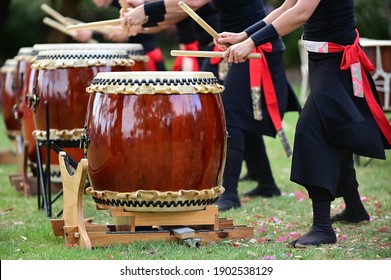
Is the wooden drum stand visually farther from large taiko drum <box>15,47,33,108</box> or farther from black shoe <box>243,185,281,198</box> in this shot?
large taiko drum <box>15,47,33,108</box>

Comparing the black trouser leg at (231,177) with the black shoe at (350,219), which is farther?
the black trouser leg at (231,177)

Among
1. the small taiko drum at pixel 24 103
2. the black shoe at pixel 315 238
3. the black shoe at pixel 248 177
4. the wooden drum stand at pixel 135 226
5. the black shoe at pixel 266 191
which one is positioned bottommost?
the black shoe at pixel 248 177

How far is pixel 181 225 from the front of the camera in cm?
432

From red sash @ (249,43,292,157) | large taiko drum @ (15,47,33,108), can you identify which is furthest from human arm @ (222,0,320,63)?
large taiko drum @ (15,47,33,108)

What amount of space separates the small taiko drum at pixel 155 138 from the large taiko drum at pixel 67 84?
131 centimetres

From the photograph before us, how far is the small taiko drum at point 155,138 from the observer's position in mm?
4082

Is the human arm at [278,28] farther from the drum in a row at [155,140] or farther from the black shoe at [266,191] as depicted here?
the black shoe at [266,191]

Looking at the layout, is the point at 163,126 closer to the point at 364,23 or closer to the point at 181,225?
the point at 181,225

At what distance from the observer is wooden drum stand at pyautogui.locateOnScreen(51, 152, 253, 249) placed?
421 centimetres

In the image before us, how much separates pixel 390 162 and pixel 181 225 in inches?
149


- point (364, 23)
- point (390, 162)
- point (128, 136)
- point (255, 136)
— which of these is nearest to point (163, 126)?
point (128, 136)

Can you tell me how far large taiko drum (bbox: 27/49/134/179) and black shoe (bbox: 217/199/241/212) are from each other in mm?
1063

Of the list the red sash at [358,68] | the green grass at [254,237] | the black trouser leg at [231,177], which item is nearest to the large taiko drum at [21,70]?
the green grass at [254,237]

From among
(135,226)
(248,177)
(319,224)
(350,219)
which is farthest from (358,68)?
(248,177)
